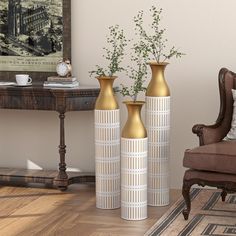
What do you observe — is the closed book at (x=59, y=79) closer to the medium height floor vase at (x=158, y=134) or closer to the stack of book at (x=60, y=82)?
the stack of book at (x=60, y=82)

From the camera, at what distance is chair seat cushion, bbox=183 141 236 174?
13.5ft

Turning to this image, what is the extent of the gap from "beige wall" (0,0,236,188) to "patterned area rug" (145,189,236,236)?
0.52 meters

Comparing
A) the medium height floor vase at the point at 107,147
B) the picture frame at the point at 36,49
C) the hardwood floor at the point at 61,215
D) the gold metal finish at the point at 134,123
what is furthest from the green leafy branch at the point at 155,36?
the hardwood floor at the point at 61,215

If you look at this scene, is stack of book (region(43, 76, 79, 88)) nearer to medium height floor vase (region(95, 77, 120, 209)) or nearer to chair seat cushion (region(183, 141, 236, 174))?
medium height floor vase (region(95, 77, 120, 209))

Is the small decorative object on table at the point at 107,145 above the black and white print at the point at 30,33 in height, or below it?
below

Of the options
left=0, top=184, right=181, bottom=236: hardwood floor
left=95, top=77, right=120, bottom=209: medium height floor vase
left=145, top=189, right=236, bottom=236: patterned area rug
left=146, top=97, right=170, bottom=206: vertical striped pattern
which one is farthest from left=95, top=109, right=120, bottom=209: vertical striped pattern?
left=145, top=189, right=236, bottom=236: patterned area rug

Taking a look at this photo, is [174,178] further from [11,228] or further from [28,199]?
[11,228]

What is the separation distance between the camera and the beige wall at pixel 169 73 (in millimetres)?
5070

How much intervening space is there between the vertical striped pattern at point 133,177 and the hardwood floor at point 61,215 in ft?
0.25

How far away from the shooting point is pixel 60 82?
511 cm

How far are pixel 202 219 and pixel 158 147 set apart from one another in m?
0.63

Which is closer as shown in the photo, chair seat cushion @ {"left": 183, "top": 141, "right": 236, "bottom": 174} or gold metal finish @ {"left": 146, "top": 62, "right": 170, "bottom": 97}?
chair seat cushion @ {"left": 183, "top": 141, "right": 236, "bottom": 174}

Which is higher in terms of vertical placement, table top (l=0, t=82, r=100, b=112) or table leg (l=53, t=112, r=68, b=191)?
table top (l=0, t=82, r=100, b=112)

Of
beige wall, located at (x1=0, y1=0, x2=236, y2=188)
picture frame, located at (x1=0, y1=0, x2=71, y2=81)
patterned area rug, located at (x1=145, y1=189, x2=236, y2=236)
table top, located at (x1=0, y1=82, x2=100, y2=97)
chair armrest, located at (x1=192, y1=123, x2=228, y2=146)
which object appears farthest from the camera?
picture frame, located at (x1=0, y1=0, x2=71, y2=81)
